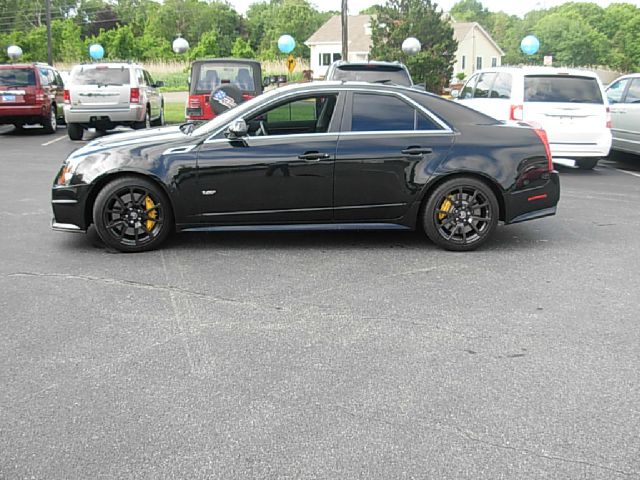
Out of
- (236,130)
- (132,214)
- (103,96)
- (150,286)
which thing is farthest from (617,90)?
(150,286)

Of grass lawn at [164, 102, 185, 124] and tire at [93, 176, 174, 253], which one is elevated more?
grass lawn at [164, 102, 185, 124]

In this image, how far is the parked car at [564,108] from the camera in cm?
1189

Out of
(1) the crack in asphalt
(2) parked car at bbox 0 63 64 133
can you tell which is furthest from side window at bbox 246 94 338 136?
(2) parked car at bbox 0 63 64 133

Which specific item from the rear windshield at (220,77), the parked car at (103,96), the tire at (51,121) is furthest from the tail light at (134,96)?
the tire at (51,121)

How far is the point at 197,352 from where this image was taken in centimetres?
445

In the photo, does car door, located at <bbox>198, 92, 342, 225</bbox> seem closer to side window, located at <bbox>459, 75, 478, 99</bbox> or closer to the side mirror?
the side mirror

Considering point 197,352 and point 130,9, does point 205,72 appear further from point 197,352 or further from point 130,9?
point 130,9

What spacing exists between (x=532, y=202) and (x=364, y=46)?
210 ft

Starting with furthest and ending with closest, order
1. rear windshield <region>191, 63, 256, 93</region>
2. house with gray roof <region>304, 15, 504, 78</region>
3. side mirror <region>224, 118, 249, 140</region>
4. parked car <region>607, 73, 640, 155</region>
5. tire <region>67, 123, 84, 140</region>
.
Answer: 1. house with gray roof <region>304, 15, 504, 78</region>
2. tire <region>67, 123, 84, 140</region>
3. rear windshield <region>191, 63, 256, 93</region>
4. parked car <region>607, 73, 640, 155</region>
5. side mirror <region>224, 118, 249, 140</region>

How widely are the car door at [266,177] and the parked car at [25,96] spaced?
1329 cm

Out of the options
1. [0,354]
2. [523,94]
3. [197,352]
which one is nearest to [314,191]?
[197,352]

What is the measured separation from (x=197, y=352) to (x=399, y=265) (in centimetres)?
251

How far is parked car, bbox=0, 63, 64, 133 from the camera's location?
713 inches

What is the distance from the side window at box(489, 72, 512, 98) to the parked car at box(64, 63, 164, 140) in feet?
27.4
